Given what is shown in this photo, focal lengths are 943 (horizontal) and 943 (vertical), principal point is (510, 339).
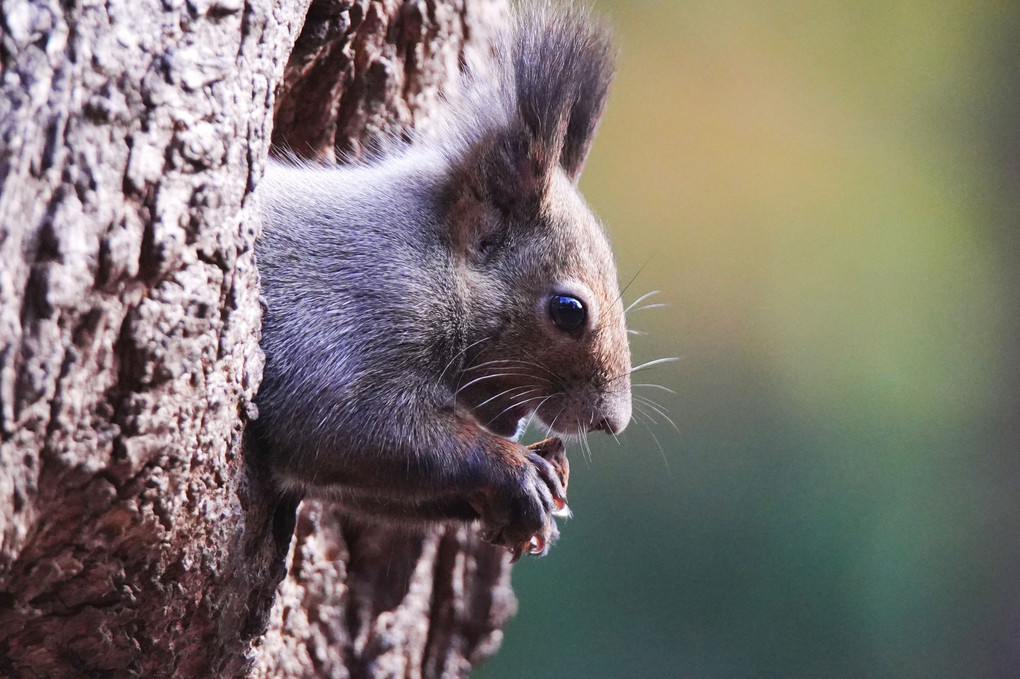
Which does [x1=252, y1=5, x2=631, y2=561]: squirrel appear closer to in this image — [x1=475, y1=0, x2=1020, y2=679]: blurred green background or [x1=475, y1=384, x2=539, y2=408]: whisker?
[x1=475, y1=384, x2=539, y2=408]: whisker

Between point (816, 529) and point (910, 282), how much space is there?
77 centimetres

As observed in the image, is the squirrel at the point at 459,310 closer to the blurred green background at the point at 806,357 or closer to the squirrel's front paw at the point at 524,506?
the squirrel's front paw at the point at 524,506

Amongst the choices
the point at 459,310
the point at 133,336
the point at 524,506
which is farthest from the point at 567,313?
the point at 133,336

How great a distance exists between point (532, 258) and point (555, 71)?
26cm

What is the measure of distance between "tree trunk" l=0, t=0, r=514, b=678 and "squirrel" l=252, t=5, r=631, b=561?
4.5 inches

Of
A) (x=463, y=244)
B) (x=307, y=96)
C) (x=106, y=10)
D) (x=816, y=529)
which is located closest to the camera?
(x=106, y=10)

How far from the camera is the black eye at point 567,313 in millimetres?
1334

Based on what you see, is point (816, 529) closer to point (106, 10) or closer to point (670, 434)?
point (670, 434)

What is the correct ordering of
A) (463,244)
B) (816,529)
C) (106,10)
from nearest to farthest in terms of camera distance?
(106,10), (463,244), (816,529)

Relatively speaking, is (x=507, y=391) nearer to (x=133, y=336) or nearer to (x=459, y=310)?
(x=459, y=310)

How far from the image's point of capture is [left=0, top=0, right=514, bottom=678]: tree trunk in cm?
78

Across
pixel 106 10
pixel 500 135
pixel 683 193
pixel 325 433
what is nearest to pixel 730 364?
pixel 683 193

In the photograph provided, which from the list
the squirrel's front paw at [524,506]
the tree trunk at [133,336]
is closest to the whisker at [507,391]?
the squirrel's front paw at [524,506]

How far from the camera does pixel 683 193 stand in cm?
273
